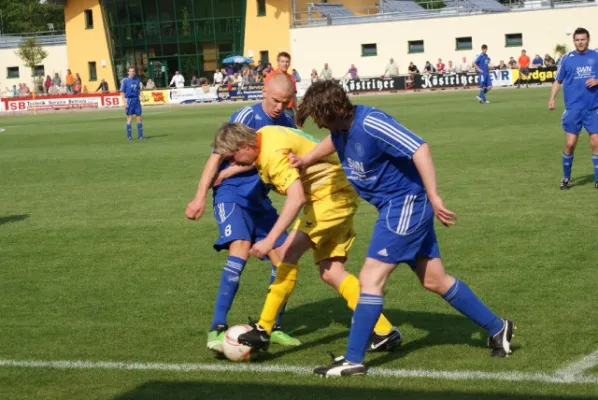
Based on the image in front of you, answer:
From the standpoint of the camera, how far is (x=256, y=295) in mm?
8539

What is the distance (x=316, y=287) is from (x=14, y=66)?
71884mm

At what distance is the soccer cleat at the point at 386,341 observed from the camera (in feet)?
21.9

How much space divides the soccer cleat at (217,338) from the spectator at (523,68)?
152 feet

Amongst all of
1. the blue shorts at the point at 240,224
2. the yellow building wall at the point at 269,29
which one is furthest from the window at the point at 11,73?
the blue shorts at the point at 240,224

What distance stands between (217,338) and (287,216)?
3.61ft

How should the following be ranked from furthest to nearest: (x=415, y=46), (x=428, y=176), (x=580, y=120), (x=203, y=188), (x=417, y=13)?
(x=417, y=13)
(x=415, y=46)
(x=580, y=120)
(x=203, y=188)
(x=428, y=176)

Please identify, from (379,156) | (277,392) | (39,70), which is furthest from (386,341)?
(39,70)

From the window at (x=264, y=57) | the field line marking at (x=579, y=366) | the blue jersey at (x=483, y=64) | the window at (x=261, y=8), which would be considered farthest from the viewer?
the window at (x=261, y=8)

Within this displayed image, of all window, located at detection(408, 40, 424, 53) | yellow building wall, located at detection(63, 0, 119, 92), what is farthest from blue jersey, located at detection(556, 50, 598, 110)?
yellow building wall, located at detection(63, 0, 119, 92)

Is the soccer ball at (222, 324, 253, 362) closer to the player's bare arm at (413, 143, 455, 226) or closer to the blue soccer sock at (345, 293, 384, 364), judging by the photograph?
the blue soccer sock at (345, 293, 384, 364)

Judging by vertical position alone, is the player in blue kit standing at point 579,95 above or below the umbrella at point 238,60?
above

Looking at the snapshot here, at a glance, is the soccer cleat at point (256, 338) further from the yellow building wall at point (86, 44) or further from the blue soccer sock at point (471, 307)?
the yellow building wall at point (86, 44)

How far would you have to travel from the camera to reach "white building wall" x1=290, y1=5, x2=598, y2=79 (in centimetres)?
5975

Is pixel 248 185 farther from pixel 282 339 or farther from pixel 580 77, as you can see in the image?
pixel 580 77
